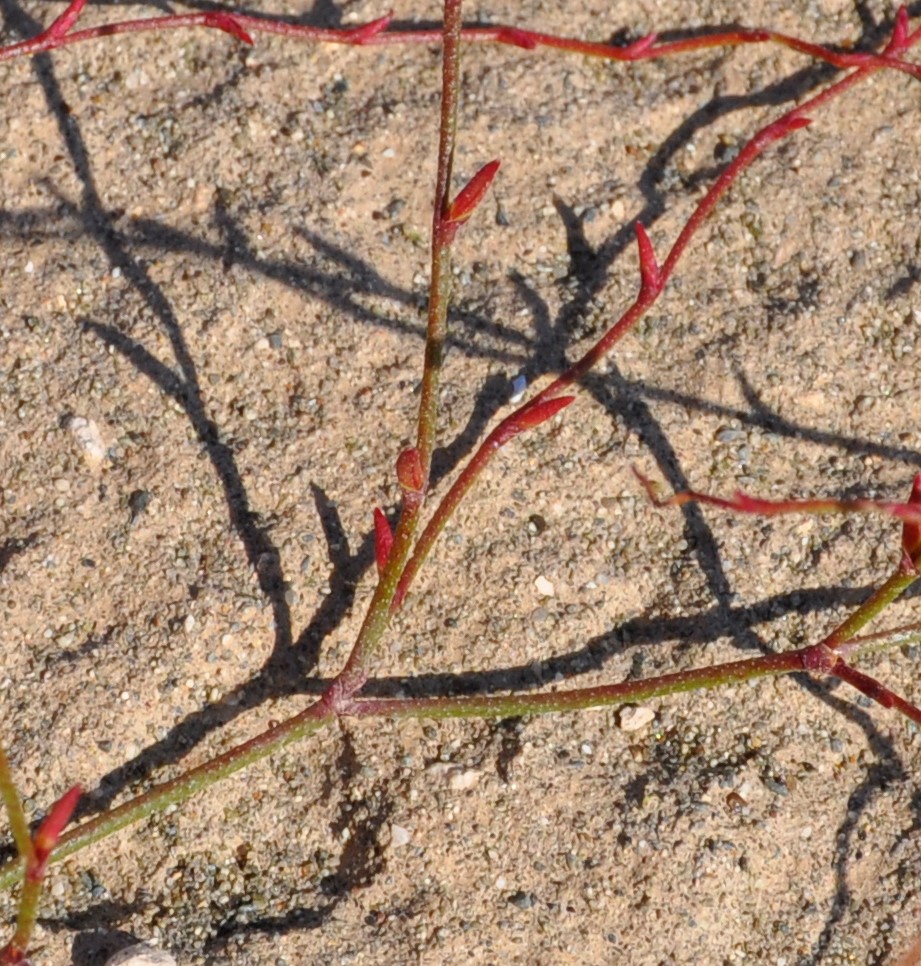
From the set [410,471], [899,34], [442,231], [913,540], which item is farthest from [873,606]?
[899,34]

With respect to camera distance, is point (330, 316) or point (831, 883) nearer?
point (831, 883)

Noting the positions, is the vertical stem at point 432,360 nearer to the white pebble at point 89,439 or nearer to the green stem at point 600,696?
the green stem at point 600,696

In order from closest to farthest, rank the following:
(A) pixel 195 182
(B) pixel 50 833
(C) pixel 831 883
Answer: (B) pixel 50 833 → (C) pixel 831 883 → (A) pixel 195 182

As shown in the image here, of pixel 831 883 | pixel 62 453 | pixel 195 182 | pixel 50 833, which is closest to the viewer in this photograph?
pixel 50 833

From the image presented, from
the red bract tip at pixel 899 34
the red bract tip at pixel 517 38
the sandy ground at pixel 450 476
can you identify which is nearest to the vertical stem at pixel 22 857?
the sandy ground at pixel 450 476

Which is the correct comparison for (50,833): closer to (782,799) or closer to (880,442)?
(782,799)

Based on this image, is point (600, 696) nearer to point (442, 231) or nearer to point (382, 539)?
point (382, 539)

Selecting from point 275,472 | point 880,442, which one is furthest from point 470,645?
point 880,442

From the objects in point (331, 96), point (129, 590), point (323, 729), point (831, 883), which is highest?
point (331, 96)
